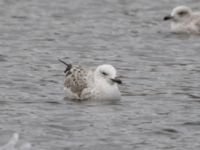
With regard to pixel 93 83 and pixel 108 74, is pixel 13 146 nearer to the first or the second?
pixel 108 74

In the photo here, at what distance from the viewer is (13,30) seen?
22.4 m

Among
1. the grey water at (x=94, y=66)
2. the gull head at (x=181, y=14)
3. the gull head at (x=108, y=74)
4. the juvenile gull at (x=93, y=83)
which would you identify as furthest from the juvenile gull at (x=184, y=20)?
the gull head at (x=108, y=74)

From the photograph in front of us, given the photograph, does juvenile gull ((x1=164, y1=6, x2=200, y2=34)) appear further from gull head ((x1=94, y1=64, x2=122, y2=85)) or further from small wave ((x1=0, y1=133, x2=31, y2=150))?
small wave ((x1=0, y1=133, x2=31, y2=150))

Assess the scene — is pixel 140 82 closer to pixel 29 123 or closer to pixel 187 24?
pixel 29 123

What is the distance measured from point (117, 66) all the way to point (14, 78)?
2.20 meters

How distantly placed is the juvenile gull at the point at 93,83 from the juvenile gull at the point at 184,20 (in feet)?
21.8

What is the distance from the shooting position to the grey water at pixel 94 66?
45.4ft

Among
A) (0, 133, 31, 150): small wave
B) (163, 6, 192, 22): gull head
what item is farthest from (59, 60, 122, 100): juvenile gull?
(163, 6, 192, 22): gull head

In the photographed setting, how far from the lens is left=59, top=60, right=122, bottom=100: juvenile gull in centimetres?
1609

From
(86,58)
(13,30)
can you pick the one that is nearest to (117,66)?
(86,58)

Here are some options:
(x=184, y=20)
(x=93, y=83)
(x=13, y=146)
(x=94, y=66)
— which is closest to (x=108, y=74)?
(x=93, y=83)

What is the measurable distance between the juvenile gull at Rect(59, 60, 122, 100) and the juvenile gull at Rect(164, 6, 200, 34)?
6630mm

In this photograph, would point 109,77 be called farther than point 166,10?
No

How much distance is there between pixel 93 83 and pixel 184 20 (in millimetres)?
7505
